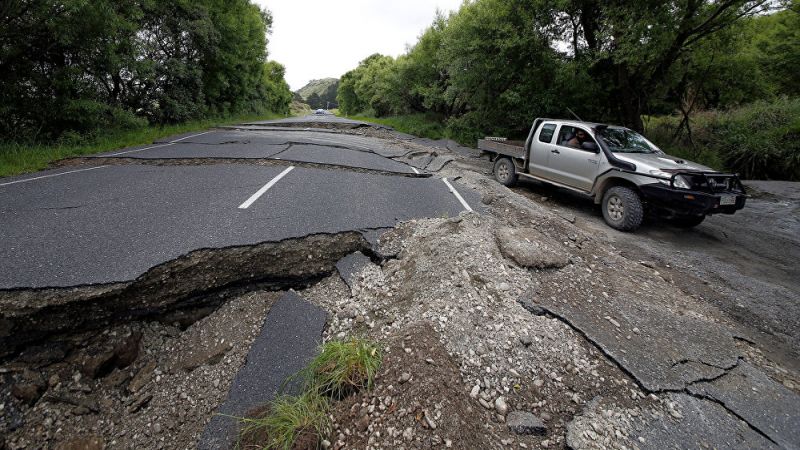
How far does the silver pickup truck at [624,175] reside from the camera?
5.48m

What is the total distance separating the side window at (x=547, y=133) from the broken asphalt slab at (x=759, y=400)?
6.05 m

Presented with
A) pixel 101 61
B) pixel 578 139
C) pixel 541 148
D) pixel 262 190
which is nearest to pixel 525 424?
pixel 262 190

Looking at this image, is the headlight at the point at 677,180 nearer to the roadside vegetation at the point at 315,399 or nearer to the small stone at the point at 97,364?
the roadside vegetation at the point at 315,399

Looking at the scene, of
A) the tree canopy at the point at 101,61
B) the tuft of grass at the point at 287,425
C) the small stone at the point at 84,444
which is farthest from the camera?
the tree canopy at the point at 101,61

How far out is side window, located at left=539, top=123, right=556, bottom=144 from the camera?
786 centimetres

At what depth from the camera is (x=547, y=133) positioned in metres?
7.98

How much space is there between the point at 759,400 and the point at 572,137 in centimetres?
601

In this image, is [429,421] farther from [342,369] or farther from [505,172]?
[505,172]

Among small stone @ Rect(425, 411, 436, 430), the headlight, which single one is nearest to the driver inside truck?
the headlight

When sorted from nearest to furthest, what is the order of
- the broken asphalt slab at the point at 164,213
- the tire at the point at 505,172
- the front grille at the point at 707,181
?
the broken asphalt slab at the point at 164,213
the front grille at the point at 707,181
the tire at the point at 505,172

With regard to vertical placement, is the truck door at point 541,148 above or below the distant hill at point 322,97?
below

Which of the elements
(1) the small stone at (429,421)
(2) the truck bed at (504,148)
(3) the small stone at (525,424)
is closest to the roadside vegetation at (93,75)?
(1) the small stone at (429,421)

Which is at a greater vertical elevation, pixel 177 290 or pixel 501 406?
pixel 177 290

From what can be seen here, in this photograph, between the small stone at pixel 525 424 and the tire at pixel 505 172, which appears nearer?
the small stone at pixel 525 424
